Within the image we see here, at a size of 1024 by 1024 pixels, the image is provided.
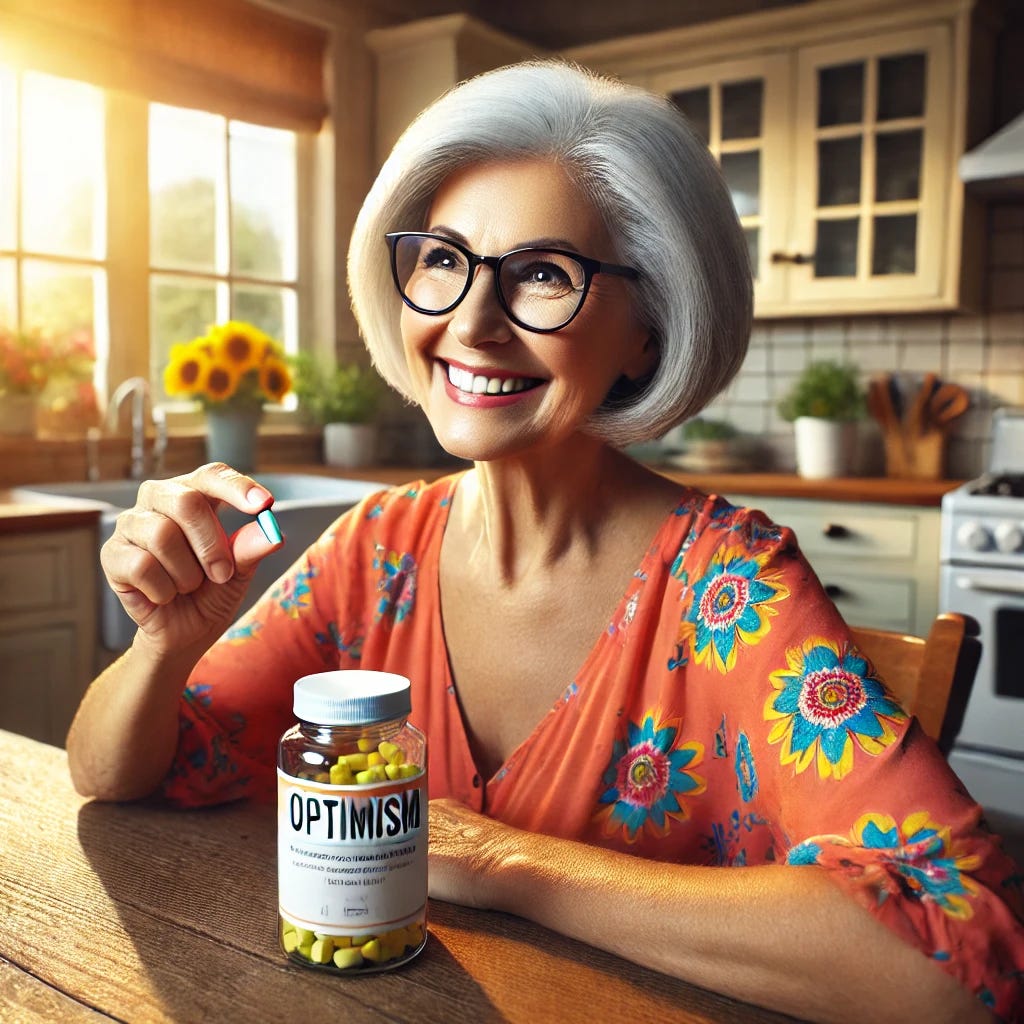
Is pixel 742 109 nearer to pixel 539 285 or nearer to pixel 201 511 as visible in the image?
pixel 539 285

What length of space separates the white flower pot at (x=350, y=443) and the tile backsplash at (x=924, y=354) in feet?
4.18

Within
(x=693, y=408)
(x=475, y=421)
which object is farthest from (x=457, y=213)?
(x=693, y=408)

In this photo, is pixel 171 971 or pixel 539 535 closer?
pixel 171 971

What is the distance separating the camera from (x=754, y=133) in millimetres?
3381

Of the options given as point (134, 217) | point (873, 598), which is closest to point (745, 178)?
point (873, 598)

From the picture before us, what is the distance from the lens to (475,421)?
3.44 feet

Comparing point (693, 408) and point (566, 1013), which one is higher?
point (693, 408)

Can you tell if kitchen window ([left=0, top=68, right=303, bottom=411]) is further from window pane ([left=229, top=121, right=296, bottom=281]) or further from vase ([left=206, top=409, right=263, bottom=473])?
vase ([left=206, top=409, right=263, bottom=473])

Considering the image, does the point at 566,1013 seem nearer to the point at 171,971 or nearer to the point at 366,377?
A: the point at 171,971

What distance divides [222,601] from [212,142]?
9.69 feet

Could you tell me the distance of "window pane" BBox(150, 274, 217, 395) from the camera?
11.2 ft

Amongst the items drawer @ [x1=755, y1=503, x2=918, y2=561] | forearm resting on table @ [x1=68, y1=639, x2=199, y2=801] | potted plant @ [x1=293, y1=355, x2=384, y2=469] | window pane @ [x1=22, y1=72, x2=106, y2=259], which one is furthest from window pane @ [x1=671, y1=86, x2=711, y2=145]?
forearm resting on table @ [x1=68, y1=639, x2=199, y2=801]

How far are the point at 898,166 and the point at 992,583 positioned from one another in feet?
4.25

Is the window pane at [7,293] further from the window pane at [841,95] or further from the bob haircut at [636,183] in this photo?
the window pane at [841,95]
